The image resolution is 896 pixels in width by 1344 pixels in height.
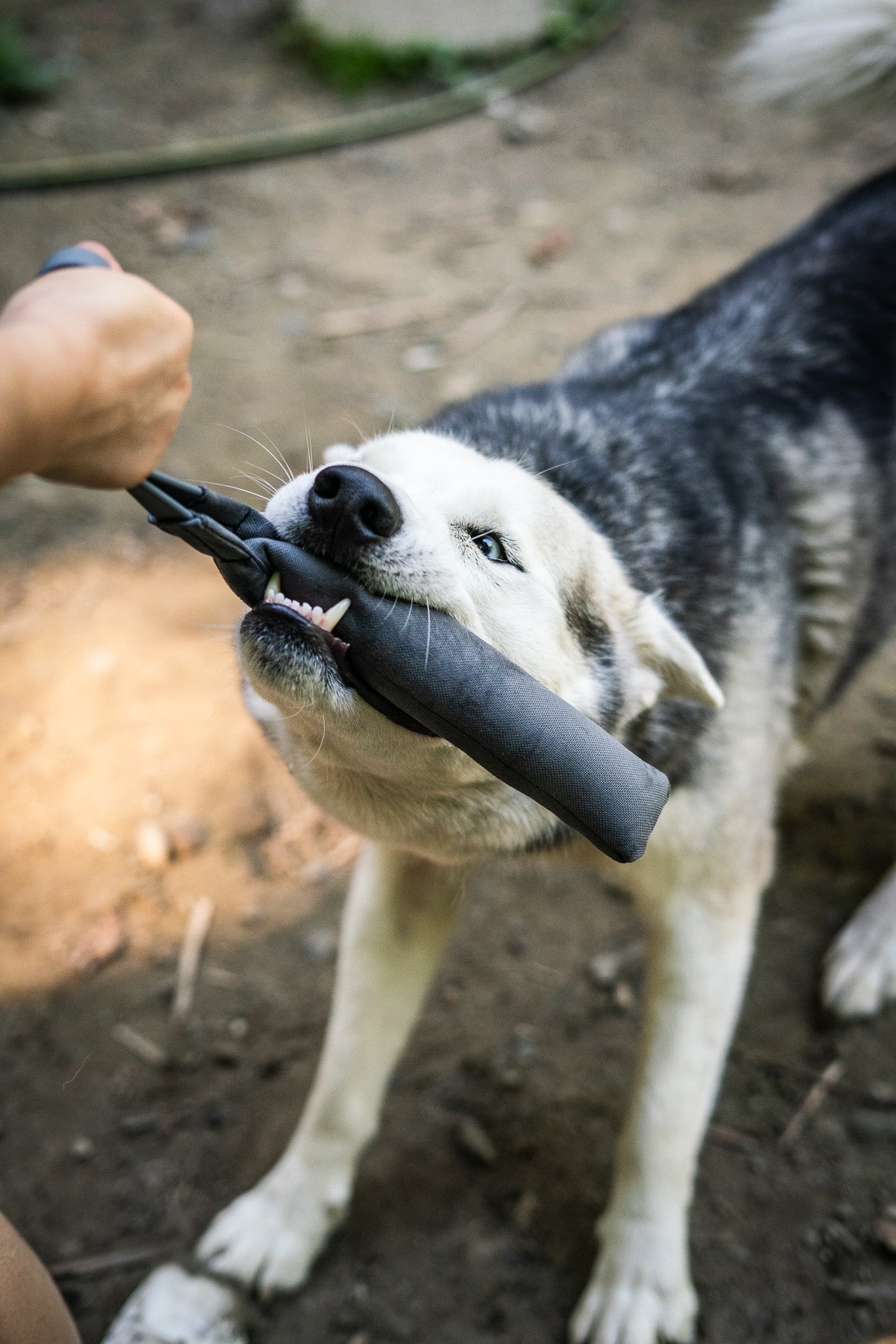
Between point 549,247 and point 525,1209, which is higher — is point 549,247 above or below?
above

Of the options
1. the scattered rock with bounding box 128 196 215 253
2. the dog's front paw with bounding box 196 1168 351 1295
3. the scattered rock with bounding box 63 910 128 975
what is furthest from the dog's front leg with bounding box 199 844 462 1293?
the scattered rock with bounding box 128 196 215 253

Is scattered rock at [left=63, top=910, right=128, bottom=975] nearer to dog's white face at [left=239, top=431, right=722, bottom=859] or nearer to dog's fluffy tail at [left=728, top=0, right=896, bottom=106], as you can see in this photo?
dog's white face at [left=239, top=431, right=722, bottom=859]

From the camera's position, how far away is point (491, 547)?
189 centimetres

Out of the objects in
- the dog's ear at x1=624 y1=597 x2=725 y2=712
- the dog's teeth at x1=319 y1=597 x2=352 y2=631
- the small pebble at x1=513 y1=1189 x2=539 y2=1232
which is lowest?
the small pebble at x1=513 y1=1189 x2=539 y2=1232

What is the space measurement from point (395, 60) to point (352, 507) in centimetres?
597

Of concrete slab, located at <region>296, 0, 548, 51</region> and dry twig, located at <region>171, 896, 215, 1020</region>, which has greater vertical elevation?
concrete slab, located at <region>296, 0, 548, 51</region>

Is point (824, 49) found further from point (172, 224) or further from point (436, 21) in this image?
point (436, 21)

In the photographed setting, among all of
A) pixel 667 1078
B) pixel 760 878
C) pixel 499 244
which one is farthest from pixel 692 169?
pixel 667 1078

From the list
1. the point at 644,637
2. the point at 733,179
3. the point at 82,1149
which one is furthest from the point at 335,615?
the point at 733,179

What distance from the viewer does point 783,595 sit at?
8.64 ft

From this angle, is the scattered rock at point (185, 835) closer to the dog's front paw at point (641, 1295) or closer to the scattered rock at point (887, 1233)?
the dog's front paw at point (641, 1295)

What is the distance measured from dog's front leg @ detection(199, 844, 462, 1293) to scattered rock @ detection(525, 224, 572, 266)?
3.91 meters

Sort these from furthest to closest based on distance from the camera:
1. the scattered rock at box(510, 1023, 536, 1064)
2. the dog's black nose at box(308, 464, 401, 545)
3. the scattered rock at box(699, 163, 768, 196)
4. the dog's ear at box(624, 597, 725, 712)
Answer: the scattered rock at box(699, 163, 768, 196), the scattered rock at box(510, 1023, 536, 1064), the dog's ear at box(624, 597, 725, 712), the dog's black nose at box(308, 464, 401, 545)

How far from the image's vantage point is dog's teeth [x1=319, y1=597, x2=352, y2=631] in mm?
1687
